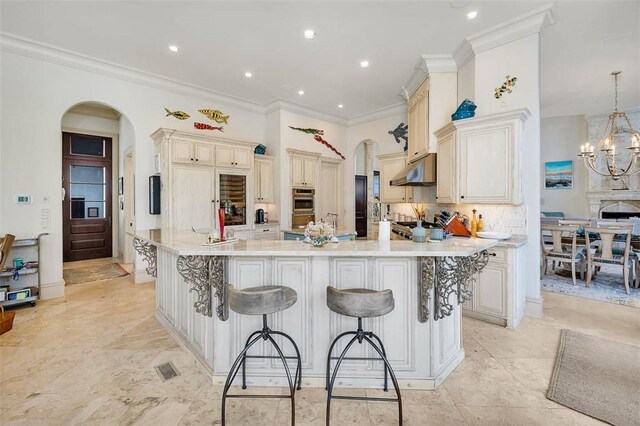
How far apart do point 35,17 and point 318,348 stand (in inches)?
191

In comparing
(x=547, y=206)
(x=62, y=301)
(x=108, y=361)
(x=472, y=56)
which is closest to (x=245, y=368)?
(x=108, y=361)

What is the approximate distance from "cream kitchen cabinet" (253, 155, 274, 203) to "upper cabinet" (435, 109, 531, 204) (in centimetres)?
Answer: 355

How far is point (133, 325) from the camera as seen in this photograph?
3.24 meters

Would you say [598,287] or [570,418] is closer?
[570,418]

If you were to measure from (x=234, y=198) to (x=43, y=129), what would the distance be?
280 cm

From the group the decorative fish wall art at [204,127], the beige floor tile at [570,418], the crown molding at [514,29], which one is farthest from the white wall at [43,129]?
the beige floor tile at [570,418]

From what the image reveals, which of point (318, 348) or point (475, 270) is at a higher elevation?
point (475, 270)

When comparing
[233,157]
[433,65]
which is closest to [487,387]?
[433,65]

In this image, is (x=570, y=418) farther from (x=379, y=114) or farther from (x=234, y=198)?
(x=379, y=114)

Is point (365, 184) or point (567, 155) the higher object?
point (567, 155)

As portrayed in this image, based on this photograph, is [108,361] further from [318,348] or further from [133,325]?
[318,348]

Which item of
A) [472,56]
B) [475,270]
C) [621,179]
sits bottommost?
[475,270]

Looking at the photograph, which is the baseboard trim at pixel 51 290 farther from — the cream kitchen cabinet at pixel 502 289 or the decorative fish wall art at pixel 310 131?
the cream kitchen cabinet at pixel 502 289

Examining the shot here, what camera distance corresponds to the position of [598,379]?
7.34 ft
